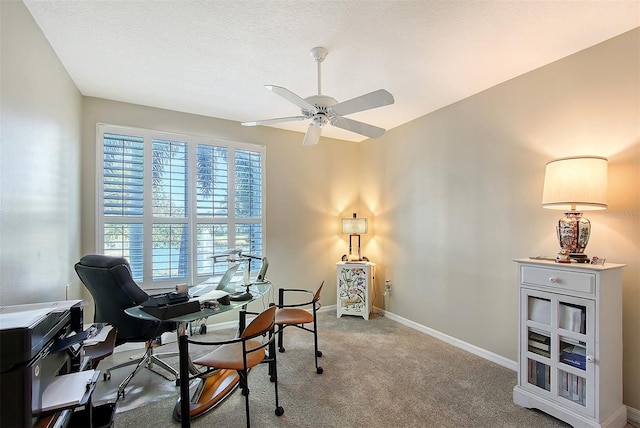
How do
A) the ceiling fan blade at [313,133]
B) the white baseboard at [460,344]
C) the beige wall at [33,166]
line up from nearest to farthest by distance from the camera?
the beige wall at [33,166] → the ceiling fan blade at [313,133] → the white baseboard at [460,344]

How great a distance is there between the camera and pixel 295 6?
1.75 meters

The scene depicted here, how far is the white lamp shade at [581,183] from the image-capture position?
188 centimetres

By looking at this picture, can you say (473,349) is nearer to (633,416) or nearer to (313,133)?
(633,416)

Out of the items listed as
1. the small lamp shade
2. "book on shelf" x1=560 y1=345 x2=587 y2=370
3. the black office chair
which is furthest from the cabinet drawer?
the black office chair

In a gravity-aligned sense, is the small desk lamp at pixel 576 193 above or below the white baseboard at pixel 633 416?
above

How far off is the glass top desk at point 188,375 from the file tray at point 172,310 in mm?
21

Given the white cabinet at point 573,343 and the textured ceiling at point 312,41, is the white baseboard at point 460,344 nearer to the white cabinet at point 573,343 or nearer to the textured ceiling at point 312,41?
the white cabinet at point 573,343

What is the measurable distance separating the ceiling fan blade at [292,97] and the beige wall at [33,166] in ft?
4.57

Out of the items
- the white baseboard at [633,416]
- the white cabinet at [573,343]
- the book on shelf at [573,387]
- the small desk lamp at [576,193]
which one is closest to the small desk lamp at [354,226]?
the white cabinet at [573,343]

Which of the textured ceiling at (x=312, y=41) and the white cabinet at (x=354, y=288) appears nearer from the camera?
the textured ceiling at (x=312, y=41)

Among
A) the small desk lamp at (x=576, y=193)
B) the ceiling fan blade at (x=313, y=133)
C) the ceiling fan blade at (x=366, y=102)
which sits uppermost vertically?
the ceiling fan blade at (x=366, y=102)

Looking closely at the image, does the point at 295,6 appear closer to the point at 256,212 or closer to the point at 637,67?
the point at 637,67

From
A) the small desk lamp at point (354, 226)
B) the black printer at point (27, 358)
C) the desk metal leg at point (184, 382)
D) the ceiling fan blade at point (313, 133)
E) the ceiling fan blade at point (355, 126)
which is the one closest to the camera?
the black printer at point (27, 358)

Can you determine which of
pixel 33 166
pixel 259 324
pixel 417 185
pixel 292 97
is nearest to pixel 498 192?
pixel 417 185
